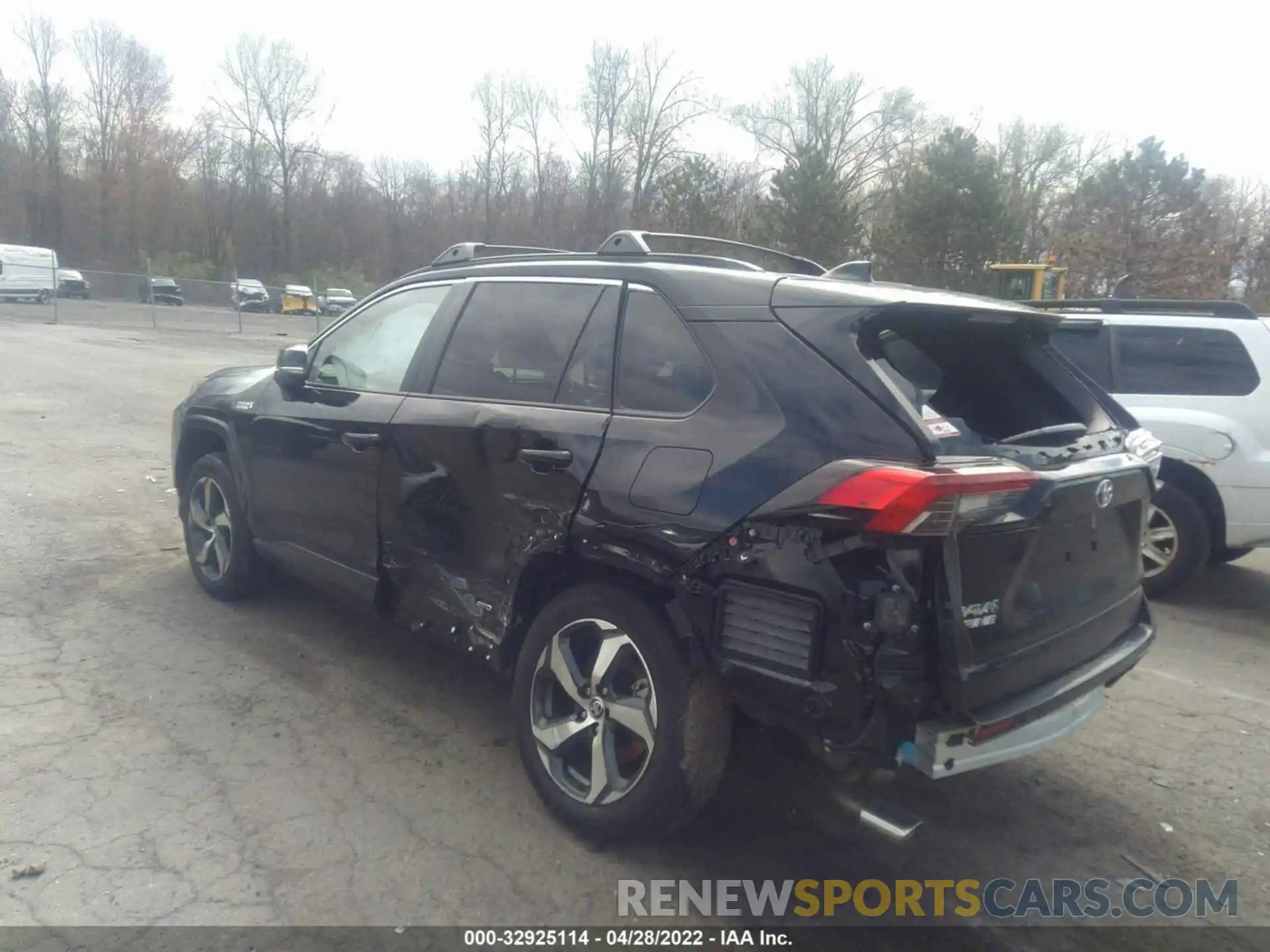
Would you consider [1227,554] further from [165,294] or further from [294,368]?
[165,294]

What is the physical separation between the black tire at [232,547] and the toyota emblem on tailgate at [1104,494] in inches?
165

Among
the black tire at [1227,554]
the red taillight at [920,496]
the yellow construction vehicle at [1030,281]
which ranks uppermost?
the yellow construction vehicle at [1030,281]

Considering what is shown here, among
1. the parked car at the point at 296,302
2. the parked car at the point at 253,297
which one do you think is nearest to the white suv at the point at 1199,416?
the parked car at the point at 253,297

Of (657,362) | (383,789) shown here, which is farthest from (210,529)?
(657,362)

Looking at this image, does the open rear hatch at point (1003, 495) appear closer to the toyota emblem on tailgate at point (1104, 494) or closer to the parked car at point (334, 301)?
the toyota emblem on tailgate at point (1104, 494)

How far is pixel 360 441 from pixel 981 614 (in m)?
2.76

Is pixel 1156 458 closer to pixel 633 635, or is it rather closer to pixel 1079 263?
pixel 633 635

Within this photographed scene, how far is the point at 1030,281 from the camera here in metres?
27.4

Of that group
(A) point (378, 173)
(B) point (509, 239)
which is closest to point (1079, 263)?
(B) point (509, 239)

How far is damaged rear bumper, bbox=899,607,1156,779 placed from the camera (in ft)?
8.55

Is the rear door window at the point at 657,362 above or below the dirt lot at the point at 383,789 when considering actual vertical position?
above

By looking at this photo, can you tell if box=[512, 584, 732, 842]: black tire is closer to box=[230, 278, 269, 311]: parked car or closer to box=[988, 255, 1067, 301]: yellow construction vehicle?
box=[988, 255, 1067, 301]: yellow construction vehicle

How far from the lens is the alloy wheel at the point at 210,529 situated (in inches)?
214

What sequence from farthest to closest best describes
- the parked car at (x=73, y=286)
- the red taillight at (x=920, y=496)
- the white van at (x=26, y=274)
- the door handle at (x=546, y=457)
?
the parked car at (x=73, y=286)
the white van at (x=26, y=274)
the door handle at (x=546, y=457)
the red taillight at (x=920, y=496)
